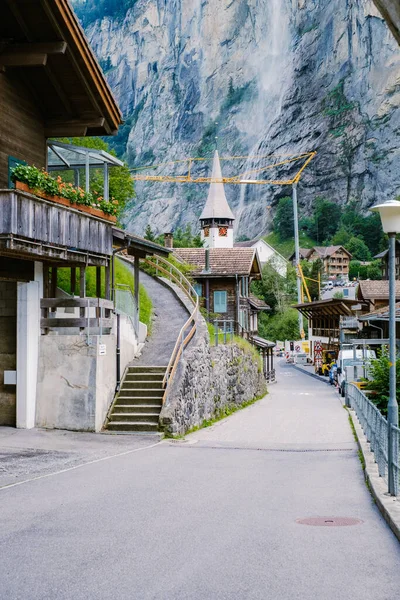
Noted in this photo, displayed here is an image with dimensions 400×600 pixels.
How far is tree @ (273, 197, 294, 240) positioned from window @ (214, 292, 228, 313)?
126530mm

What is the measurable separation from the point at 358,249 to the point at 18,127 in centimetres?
14773

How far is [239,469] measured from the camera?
1460 cm

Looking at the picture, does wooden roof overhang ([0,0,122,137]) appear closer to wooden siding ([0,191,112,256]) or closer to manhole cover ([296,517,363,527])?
wooden siding ([0,191,112,256])

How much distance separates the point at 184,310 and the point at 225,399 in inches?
170

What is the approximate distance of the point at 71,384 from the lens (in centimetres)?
1919

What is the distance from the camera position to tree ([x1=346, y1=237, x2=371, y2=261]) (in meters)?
162

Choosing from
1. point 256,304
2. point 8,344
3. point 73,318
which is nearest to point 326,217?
point 256,304

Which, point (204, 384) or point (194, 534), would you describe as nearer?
point (194, 534)

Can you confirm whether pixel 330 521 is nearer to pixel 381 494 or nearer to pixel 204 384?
pixel 381 494

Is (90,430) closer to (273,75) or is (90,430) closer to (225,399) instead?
(225,399)

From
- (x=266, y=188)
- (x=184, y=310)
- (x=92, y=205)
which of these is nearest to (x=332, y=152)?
(x=266, y=188)

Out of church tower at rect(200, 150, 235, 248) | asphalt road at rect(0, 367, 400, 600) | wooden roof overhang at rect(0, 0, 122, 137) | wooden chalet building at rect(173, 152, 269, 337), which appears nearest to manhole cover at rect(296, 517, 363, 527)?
asphalt road at rect(0, 367, 400, 600)

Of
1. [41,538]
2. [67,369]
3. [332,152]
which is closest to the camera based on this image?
[41,538]

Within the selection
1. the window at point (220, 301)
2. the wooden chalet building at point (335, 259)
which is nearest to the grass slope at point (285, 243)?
the wooden chalet building at point (335, 259)
